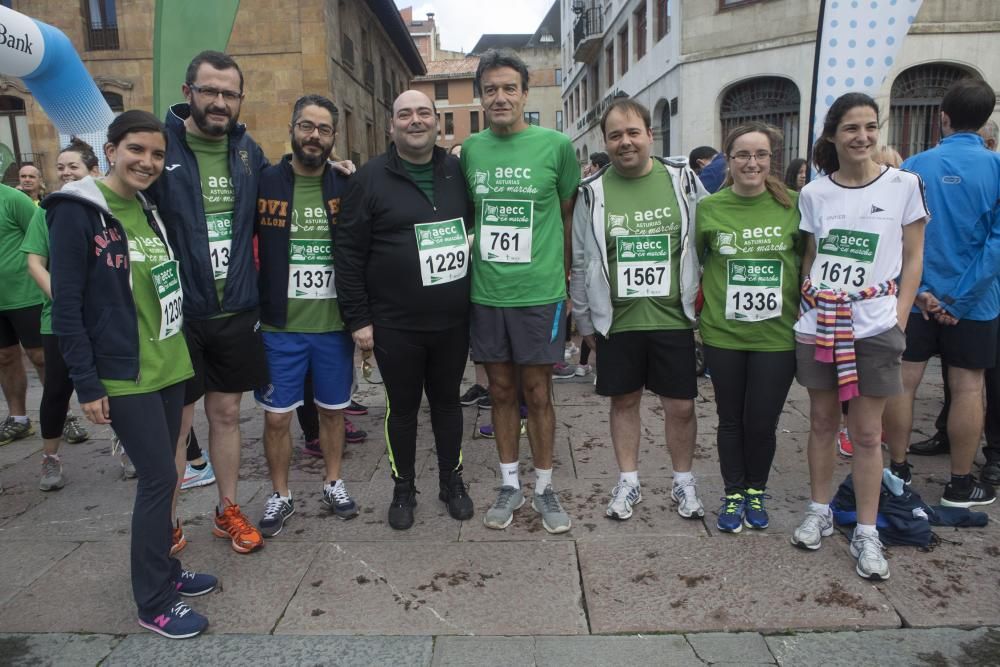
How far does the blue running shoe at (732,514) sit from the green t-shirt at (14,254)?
4523 mm

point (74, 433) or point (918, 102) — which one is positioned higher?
point (918, 102)

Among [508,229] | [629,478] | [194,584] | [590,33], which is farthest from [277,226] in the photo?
[590,33]

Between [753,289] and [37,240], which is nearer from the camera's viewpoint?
[753,289]

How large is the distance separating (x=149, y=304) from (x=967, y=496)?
3973mm

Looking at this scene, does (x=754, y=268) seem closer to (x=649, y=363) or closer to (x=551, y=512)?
(x=649, y=363)

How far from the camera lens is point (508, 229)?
3205 mm

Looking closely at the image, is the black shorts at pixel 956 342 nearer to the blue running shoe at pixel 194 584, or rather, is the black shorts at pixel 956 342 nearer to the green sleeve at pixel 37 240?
the blue running shoe at pixel 194 584

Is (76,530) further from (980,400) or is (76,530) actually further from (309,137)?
(980,400)

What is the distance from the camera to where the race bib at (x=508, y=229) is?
3193 mm

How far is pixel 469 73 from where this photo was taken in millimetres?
55781

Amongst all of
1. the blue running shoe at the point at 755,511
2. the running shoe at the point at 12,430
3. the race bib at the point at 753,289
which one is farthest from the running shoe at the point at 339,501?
the running shoe at the point at 12,430

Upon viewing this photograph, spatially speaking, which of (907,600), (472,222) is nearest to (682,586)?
(907,600)

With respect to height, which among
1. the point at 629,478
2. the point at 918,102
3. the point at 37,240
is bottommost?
the point at 629,478

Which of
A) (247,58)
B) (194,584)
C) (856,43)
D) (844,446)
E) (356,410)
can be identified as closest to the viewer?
(194,584)
